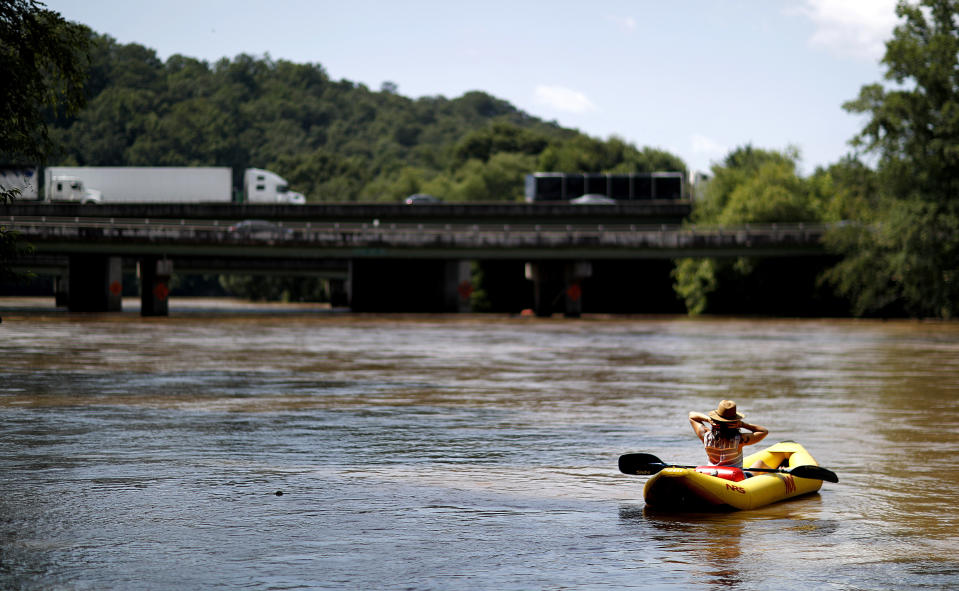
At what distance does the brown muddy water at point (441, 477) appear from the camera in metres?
12.8

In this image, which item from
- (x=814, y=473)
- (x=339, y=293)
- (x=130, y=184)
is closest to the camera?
(x=814, y=473)

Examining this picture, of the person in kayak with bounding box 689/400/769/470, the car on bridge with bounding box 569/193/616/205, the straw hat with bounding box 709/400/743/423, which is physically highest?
the car on bridge with bounding box 569/193/616/205

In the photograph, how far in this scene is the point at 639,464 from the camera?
17.4 metres

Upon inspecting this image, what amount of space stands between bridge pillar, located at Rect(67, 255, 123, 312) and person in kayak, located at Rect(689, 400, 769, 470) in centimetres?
8839

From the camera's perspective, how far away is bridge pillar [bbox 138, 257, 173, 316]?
98.4m

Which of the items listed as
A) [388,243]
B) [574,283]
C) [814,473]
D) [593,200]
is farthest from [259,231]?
[814,473]

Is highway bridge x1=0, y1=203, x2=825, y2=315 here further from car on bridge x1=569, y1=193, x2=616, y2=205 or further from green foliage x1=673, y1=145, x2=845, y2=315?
green foliage x1=673, y1=145, x2=845, y2=315

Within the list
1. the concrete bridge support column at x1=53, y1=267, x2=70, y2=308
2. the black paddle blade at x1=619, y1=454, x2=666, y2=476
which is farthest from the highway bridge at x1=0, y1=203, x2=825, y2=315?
the black paddle blade at x1=619, y1=454, x2=666, y2=476

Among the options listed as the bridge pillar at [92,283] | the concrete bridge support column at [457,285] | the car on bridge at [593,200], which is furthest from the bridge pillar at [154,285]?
the car on bridge at [593,200]

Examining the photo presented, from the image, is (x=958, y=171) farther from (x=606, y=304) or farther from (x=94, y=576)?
(x=94, y=576)

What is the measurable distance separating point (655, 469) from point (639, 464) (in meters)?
0.32

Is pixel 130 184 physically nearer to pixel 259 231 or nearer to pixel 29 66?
pixel 259 231

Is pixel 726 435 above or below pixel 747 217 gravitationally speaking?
below

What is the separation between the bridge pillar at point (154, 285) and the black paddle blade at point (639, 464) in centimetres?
8493
